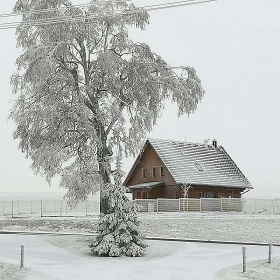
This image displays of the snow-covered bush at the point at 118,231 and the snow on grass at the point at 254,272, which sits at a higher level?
the snow-covered bush at the point at 118,231

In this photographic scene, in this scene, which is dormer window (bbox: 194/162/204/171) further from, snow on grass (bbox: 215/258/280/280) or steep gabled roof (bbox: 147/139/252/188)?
snow on grass (bbox: 215/258/280/280)

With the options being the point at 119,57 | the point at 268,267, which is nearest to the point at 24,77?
the point at 119,57

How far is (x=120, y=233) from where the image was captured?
92.0 ft

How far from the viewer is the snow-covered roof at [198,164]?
193 feet

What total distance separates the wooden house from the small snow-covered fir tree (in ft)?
92.4

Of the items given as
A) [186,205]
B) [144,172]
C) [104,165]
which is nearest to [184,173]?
[186,205]

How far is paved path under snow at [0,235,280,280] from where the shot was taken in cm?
2251

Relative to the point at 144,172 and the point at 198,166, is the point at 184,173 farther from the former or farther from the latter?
the point at 144,172

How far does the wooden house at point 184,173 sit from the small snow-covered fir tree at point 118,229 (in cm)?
2816

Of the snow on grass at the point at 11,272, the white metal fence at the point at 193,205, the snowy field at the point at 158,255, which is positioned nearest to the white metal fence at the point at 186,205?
the white metal fence at the point at 193,205

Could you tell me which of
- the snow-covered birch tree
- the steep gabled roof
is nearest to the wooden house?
the steep gabled roof

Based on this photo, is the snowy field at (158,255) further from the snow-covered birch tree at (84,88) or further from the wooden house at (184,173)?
the wooden house at (184,173)

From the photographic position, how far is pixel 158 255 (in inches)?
1123

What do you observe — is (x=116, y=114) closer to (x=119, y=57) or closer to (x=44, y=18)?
(x=119, y=57)
